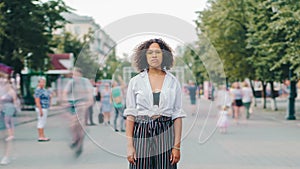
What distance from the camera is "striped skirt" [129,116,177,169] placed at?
479 cm

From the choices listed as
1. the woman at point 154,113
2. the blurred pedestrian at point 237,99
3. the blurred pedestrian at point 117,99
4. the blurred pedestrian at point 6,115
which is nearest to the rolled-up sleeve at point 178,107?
the woman at point 154,113

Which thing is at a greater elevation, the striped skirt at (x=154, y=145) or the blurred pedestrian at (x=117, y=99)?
the blurred pedestrian at (x=117, y=99)

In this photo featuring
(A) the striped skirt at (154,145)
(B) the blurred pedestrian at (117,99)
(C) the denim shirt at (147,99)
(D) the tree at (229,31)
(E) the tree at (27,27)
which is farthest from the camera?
(D) the tree at (229,31)

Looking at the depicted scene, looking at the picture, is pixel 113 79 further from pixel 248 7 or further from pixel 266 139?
pixel 248 7

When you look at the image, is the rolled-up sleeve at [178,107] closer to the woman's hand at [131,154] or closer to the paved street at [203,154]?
the woman's hand at [131,154]

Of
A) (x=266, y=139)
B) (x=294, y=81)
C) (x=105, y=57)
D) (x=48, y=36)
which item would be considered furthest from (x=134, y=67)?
(x=48, y=36)

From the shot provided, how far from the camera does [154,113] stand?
470 cm

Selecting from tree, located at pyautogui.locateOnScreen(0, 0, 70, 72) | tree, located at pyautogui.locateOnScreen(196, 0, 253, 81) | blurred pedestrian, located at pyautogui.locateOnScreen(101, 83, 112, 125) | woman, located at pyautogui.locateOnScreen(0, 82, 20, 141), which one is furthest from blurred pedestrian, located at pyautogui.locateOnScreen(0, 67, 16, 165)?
tree, located at pyautogui.locateOnScreen(196, 0, 253, 81)

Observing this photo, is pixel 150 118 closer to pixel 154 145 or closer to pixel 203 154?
pixel 154 145

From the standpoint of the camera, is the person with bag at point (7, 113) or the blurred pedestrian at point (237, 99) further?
the blurred pedestrian at point (237, 99)

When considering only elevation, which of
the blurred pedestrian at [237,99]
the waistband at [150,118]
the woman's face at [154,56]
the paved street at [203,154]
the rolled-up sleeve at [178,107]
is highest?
the woman's face at [154,56]

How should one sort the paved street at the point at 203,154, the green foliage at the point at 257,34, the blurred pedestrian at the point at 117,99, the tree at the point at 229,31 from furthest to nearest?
the tree at the point at 229,31, the green foliage at the point at 257,34, the paved street at the point at 203,154, the blurred pedestrian at the point at 117,99

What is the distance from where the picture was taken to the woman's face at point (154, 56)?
191 inches

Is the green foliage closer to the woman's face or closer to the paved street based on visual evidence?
the paved street
